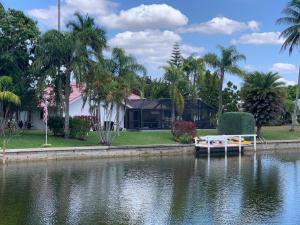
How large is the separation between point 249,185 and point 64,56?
2108 cm

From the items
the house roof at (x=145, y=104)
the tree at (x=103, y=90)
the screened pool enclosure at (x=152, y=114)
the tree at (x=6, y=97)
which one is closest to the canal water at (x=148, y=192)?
the tree at (x=103, y=90)

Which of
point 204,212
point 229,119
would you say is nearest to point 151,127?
point 229,119

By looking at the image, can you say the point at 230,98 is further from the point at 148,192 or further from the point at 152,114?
the point at 148,192

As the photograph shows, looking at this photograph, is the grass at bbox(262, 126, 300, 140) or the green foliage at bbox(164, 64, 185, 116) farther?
the grass at bbox(262, 126, 300, 140)


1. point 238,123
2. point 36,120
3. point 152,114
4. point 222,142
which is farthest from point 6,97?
point 152,114

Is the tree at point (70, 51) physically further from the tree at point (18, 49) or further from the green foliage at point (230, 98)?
the green foliage at point (230, 98)

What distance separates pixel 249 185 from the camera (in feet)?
83.9

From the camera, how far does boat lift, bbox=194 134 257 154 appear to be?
43781 millimetres

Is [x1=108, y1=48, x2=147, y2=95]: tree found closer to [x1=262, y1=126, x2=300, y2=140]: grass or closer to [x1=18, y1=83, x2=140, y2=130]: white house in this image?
[x1=18, y1=83, x2=140, y2=130]: white house

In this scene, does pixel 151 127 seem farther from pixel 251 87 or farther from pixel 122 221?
pixel 122 221

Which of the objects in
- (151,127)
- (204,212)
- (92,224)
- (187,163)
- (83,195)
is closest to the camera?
(92,224)

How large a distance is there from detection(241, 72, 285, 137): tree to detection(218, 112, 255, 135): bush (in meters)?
2.00

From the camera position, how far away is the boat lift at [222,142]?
1724 inches

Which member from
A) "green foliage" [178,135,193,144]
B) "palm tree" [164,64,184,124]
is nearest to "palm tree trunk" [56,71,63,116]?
"green foliage" [178,135,193,144]
